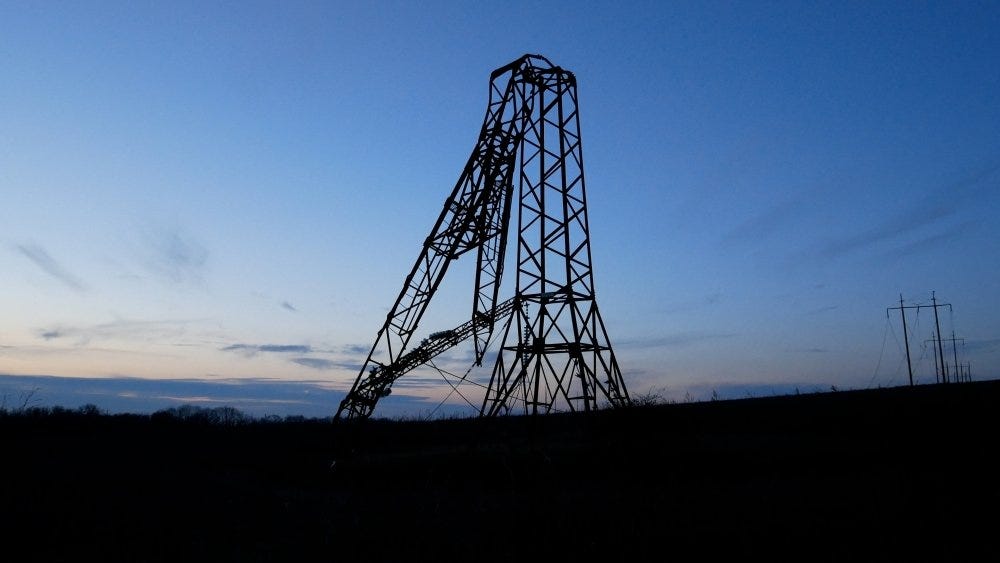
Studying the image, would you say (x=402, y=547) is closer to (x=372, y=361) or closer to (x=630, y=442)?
(x=630, y=442)

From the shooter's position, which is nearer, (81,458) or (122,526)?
(122,526)

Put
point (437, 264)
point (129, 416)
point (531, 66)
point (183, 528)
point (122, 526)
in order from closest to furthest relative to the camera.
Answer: point (122, 526) < point (183, 528) < point (531, 66) < point (437, 264) < point (129, 416)

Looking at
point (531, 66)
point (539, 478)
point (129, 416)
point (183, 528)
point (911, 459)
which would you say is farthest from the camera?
point (129, 416)

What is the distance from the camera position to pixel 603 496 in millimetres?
15203

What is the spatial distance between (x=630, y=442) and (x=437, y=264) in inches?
430

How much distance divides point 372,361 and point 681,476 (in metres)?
13.8

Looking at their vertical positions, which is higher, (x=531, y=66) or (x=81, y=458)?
(x=531, y=66)

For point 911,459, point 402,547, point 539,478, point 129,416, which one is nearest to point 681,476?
point 539,478

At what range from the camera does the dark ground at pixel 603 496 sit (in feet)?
38.9

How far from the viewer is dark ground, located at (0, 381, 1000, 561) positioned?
11.9 meters

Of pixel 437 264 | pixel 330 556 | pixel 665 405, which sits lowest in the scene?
pixel 330 556

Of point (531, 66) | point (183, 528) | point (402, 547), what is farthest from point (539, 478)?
point (531, 66)

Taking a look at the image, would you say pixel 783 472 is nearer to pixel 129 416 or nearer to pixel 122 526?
pixel 122 526

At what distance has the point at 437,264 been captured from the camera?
949 inches
